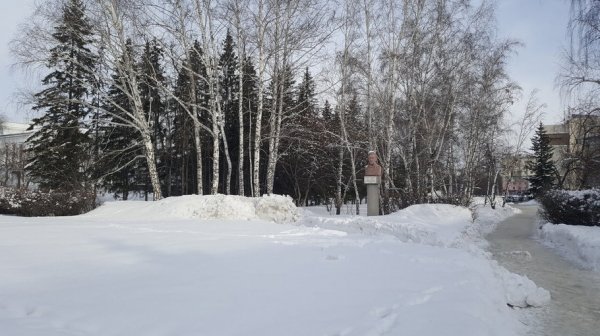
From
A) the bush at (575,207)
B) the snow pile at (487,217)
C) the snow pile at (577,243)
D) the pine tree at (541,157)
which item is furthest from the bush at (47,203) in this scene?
the pine tree at (541,157)

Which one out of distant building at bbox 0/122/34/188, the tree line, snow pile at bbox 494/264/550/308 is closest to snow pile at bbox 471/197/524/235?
the tree line

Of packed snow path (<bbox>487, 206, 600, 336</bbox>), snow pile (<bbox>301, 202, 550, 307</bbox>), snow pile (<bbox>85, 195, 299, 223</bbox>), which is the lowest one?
packed snow path (<bbox>487, 206, 600, 336</bbox>)

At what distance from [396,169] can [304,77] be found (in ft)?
26.9

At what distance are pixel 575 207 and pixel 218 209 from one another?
12808 mm

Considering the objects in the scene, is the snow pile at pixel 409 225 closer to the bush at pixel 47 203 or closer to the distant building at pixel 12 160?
the bush at pixel 47 203

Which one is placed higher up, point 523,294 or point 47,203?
point 47,203

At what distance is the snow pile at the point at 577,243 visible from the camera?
420 inches

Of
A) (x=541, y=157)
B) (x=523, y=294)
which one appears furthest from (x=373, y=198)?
(x=541, y=157)

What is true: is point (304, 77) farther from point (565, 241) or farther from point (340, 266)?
point (340, 266)

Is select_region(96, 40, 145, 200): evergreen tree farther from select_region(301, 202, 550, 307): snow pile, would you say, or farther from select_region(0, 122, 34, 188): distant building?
select_region(301, 202, 550, 307): snow pile

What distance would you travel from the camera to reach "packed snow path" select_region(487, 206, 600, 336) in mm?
5682

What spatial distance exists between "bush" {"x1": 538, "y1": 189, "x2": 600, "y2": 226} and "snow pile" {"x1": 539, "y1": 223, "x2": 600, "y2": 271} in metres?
0.94

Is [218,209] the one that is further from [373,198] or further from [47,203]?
[47,203]

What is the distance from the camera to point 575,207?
53.0 feet
